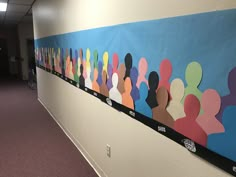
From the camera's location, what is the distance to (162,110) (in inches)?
Answer: 61.1

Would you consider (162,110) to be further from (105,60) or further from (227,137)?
(105,60)

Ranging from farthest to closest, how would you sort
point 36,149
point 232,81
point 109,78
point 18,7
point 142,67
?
point 18,7, point 36,149, point 109,78, point 142,67, point 232,81

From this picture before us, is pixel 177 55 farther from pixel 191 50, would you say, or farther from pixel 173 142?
pixel 173 142

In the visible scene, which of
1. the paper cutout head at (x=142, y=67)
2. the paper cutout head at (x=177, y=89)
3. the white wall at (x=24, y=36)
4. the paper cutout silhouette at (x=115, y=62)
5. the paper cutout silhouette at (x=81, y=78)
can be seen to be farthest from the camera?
the white wall at (x=24, y=36)

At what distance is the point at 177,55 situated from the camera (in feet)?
4.51

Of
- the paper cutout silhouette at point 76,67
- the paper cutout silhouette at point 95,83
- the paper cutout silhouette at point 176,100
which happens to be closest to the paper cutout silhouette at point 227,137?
the paper cutout silhouette at point 176,100

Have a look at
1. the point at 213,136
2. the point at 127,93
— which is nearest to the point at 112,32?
the point at 127,93

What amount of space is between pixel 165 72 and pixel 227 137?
546 millimetres

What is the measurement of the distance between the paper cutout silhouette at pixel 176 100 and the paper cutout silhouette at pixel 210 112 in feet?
0.52

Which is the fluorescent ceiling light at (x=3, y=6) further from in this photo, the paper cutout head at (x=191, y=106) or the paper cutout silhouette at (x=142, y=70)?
the paper cutout head at (x=191, y=106)

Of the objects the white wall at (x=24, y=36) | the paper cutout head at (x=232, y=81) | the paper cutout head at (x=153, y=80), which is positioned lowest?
the paper cutout head at (x=153, y=80)

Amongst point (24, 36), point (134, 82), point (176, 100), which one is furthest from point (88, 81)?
point (24, 36)

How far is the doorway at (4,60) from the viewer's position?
12.0 meters

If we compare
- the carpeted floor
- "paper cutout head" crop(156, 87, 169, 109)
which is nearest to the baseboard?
the carpeted floor
